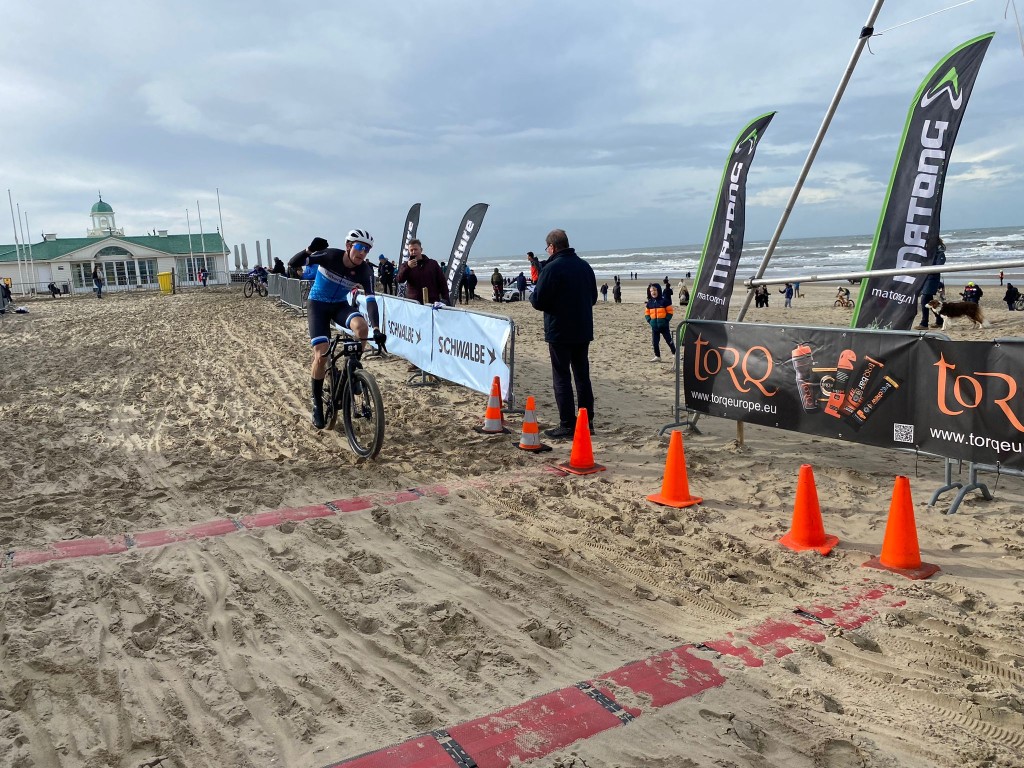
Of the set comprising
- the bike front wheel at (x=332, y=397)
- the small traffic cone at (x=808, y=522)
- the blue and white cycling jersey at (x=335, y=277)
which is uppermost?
the blue and white cycling jersey at (x=335, y=277)

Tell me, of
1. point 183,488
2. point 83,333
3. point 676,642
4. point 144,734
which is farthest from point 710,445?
point 83,333

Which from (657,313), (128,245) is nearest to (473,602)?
(657,313)

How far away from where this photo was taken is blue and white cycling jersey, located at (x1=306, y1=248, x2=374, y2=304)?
667 cm

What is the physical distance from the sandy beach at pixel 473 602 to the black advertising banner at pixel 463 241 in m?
7.38

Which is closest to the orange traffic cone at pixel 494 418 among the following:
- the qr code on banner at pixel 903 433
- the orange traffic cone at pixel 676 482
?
the orange traffic cone at pixel 676 482

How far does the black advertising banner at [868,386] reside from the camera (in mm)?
4621

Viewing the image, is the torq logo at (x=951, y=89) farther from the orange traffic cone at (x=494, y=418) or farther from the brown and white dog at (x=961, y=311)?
the brown and white dog at (x=961, y=311)

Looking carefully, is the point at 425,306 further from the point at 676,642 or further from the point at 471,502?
the point at 676,642

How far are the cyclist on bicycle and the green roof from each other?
56039 millimetres

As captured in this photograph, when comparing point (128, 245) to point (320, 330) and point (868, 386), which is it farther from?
point (868, 386)

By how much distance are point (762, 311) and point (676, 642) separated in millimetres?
24278

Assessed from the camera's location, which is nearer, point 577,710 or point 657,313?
point 577,710

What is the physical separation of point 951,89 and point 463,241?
907 cm

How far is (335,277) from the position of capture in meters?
6.72
